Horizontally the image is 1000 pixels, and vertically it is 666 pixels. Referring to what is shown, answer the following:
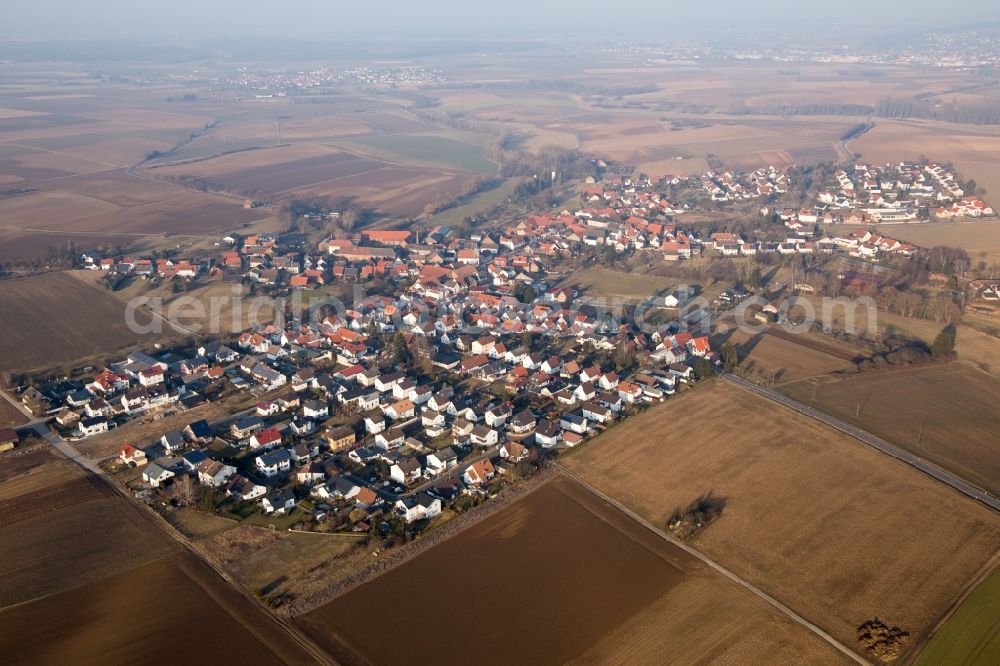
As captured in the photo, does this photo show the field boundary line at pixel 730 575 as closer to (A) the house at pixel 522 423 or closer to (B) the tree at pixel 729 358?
(A) the house at pixel 522 423

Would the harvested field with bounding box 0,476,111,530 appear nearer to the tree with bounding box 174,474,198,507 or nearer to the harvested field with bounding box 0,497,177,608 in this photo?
the harvested field with bounding box 0,497,177,608

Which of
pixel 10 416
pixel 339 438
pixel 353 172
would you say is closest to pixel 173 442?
pixel 339 438

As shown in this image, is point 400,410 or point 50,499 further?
point 400,410

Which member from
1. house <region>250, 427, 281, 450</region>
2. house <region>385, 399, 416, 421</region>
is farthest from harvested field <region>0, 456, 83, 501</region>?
house <region>385, 399, 416, 421</region>

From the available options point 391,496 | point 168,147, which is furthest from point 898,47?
point 391,496

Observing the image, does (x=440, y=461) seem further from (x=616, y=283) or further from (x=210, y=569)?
(x=616, y=283)
